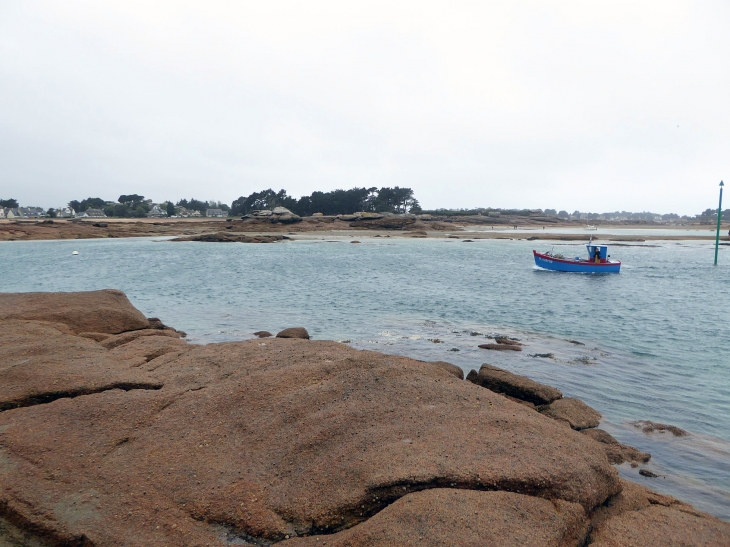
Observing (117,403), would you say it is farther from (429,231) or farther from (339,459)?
(429,231)

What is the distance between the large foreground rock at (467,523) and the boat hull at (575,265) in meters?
42.2

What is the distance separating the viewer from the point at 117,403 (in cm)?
729

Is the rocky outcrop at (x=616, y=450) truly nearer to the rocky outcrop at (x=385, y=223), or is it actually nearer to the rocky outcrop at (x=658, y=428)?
the rocky outcrop at (x=658, y=428)

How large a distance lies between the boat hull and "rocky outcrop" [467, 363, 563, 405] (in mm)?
36025

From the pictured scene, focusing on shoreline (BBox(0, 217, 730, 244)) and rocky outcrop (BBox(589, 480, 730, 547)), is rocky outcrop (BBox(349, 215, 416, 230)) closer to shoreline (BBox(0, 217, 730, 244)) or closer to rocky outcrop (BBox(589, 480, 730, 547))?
shoreline (BBox(0, 217, 730, 244))

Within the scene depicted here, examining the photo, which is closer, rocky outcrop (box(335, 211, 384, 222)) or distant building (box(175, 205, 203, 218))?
rocky outcrop (box(335, 211, 384, 222))

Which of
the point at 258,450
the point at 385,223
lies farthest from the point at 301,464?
the point at 385,223

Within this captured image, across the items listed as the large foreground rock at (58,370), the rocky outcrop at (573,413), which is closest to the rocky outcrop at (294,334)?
the large foreground rock at (58,370)

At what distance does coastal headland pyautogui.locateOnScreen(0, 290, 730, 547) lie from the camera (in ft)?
16.0

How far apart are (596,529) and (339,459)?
2750 mm

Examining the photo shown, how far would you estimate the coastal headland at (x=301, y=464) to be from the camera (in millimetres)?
4879

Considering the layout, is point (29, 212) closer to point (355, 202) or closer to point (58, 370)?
point (355, 202)

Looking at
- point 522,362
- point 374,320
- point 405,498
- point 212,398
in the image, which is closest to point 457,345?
point 522,362

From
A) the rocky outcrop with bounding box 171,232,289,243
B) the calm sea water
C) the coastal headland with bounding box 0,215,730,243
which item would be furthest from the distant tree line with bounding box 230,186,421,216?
the calm sea water
